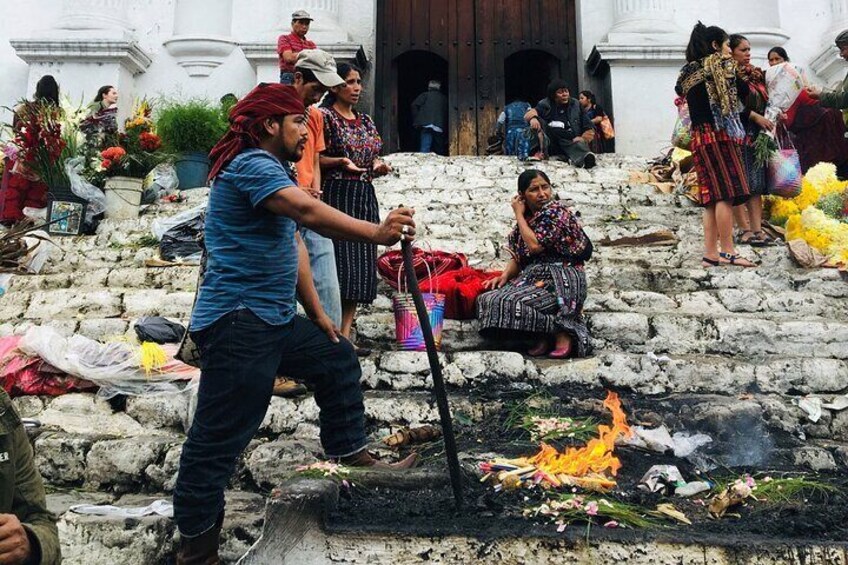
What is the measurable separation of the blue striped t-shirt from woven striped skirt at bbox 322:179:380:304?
179cm

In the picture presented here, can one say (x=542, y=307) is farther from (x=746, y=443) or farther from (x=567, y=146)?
(x=567, y=146)

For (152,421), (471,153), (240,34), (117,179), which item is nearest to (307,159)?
(152,421)

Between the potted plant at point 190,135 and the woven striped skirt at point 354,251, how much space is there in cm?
449

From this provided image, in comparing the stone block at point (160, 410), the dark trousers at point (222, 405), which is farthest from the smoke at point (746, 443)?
the stone block at point (160, 410)

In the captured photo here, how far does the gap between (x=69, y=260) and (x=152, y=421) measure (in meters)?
3.15

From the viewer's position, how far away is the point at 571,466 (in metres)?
3.29

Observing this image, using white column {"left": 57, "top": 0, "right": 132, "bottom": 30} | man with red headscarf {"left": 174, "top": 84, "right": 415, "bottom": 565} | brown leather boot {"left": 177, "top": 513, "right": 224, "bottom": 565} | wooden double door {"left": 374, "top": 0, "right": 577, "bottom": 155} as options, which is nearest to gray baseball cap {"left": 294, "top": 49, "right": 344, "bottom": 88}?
man with red headscarf {"left": 174, "top": 84, "right": 415, "bottom": 565}

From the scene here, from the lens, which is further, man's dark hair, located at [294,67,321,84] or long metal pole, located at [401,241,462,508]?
man's dark hair, located at [294,67,321,84]

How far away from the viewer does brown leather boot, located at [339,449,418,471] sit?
317 centimetres

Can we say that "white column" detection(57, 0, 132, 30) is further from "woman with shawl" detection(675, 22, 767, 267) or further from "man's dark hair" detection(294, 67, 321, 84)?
"woman with shawl" detection(675, 22, 767, 267)

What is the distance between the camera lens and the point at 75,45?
1073cm

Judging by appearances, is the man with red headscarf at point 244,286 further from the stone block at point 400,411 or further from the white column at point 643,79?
the white column at point 643,79

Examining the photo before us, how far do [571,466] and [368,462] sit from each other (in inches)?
35.0

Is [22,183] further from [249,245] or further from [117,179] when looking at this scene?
[249,245]
